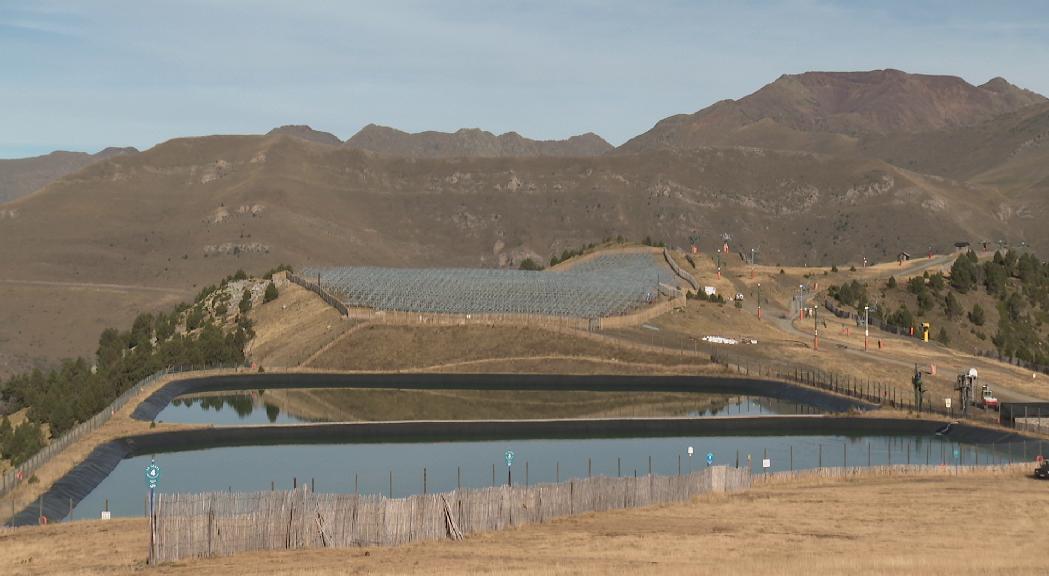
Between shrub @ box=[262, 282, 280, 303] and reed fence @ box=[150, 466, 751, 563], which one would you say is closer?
reed fence @ box=[150, 466, 751, 563]

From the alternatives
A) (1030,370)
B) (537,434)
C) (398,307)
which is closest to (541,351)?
(398,307)

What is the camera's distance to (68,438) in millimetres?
87125

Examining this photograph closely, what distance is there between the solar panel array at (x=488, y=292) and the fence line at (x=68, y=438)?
33.4 m

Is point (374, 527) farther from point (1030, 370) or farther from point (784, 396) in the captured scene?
point (1030, 370)

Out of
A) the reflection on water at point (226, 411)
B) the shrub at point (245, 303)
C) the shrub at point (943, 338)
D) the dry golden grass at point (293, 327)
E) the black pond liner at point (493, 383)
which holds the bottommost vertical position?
the reflection on water at point (226, 411)

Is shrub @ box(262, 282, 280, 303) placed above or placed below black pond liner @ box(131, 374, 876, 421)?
above

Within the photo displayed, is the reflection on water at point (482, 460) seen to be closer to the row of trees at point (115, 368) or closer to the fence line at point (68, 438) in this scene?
the fence line at point (68, 438)

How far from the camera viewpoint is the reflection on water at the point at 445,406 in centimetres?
10475

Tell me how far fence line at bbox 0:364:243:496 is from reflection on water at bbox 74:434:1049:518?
385 cm

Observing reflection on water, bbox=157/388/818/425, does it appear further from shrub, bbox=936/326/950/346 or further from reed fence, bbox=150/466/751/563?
shrub, bbox=936/326/950/346

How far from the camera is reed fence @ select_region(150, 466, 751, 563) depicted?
51500mm

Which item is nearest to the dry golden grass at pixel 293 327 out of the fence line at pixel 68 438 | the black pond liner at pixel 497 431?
the fence line at pixel 68 438

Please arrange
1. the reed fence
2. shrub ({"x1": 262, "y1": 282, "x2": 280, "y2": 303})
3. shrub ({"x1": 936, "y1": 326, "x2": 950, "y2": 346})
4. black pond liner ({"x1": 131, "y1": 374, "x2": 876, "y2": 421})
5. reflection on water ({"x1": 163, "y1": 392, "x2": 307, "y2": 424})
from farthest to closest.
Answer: shrub ({"x1": 936, "y1": 326, "x2": 950, "y2": 346}), shrub ({"x1": 262, "y1": 282, "x2": 280, "y2": 303}), black pond liner ({"x1": 131, "y1": 374, "x2": 876, "y2": 421}), reflection on water ({"x1": 163, "y1": 392, "x2": 307, "y2": 424}), the reed fence

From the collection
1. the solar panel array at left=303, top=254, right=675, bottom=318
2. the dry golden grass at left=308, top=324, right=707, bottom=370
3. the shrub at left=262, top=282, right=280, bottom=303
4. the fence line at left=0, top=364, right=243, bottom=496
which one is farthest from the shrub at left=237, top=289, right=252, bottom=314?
the fence line at left=0, top=364, right=243, bottom=496
